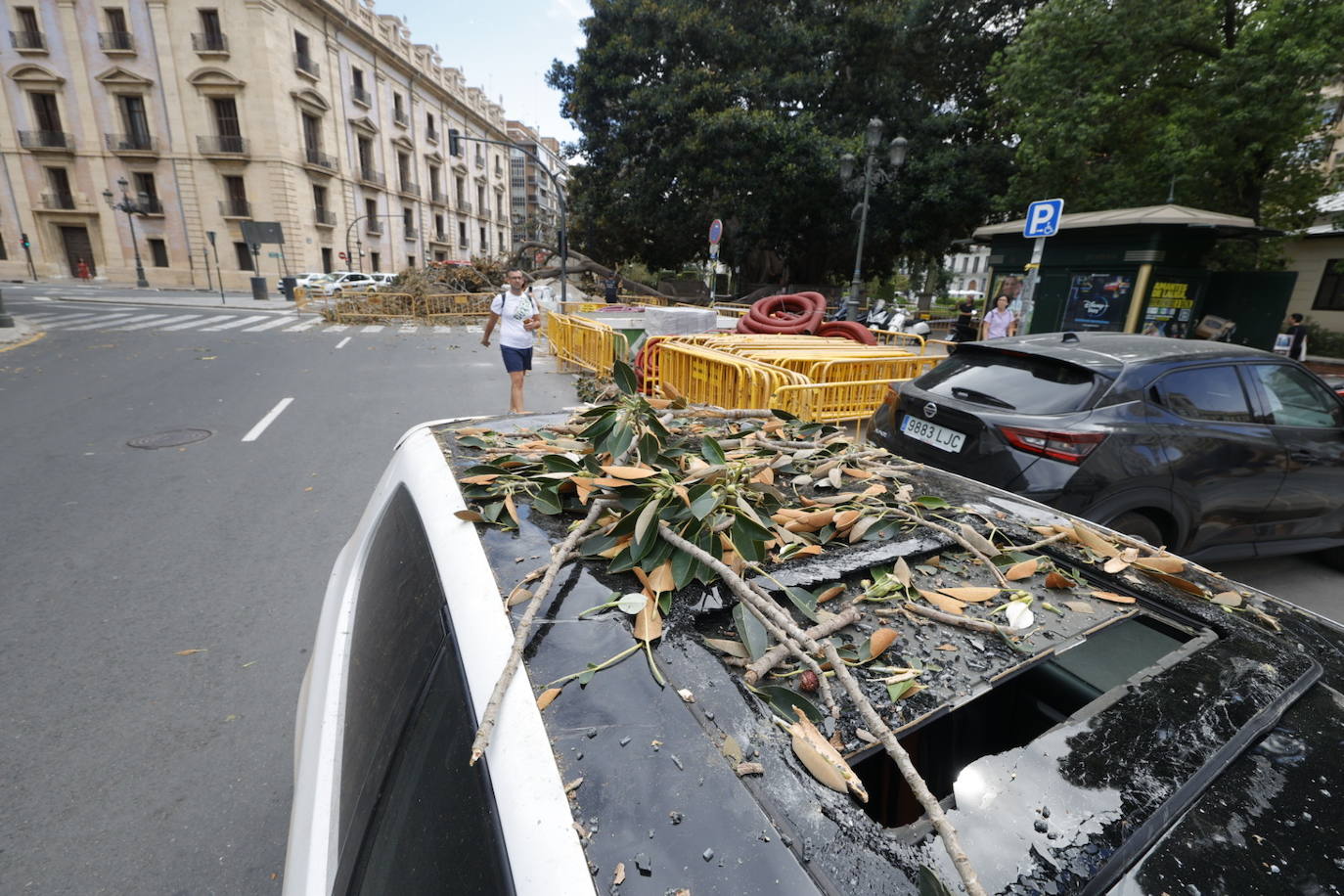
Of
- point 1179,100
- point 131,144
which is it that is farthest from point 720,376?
point 131,144

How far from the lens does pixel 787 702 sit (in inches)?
39.6

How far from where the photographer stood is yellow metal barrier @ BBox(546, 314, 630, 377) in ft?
34.1

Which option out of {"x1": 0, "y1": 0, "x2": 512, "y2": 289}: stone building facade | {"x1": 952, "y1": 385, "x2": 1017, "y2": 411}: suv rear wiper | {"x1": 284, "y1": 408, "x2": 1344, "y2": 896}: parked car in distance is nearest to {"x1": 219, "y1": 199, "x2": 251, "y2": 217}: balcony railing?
{"x1": 0, "y1": 0, "x2": 512, "y2": 289}: stone building facade

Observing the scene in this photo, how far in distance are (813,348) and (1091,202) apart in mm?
13540

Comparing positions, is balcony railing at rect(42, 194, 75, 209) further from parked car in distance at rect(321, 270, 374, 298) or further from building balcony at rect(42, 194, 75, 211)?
parked car in distance at rect(321, 270, 374, 298)

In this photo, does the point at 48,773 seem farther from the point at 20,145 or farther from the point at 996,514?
the point at 20,145

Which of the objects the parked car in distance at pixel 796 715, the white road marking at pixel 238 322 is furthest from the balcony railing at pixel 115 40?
the parked car in distance at pixel 796 715

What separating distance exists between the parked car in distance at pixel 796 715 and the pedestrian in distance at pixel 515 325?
6.51m

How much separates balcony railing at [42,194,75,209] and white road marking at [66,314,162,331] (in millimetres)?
28225

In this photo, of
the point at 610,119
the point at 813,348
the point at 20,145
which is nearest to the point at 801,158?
the point at 610,119

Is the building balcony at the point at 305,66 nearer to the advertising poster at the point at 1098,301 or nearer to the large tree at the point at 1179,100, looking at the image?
the large tree at the point at 1179,100

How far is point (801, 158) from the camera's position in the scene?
23.0 meters

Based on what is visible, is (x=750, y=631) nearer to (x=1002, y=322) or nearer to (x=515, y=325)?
(x=515, y=325)

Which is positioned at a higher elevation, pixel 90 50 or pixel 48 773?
pixel 90 50
